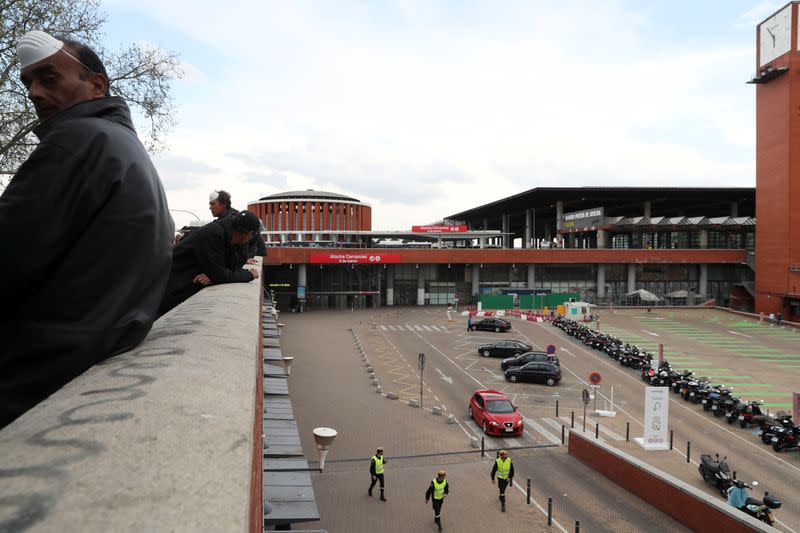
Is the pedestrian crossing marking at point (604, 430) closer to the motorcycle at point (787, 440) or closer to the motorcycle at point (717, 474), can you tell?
the motorcycle at point (717, 474)

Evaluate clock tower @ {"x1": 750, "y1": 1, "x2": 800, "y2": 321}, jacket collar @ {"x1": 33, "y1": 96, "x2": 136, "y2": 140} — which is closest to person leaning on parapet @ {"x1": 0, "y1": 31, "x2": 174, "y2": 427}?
jacket collar @ {"x1": 33, "y1": 96, "x2": 136, "y2": 140}

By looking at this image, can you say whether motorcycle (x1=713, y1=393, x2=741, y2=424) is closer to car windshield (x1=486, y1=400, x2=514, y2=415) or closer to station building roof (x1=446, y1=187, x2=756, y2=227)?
car windshield (x1=486, y1=400, x2=514, y2=415)

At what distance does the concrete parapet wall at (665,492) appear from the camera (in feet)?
37.1

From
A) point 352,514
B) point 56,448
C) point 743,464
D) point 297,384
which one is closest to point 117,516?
point 56,448

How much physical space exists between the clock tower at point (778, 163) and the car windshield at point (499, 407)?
44376mm

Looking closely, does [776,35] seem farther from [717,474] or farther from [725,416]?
[717,474]

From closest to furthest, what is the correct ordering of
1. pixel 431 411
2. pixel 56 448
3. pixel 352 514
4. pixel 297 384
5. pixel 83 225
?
pixel 56 448
pixel 83 225
pixel 352 514
pixel 431 411
pixel 297 384

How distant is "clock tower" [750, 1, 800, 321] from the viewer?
50.2m

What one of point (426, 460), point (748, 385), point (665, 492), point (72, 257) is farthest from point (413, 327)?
point (72, 257)

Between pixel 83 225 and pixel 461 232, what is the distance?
64723 millimetres

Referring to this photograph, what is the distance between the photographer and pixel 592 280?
63.5 meters

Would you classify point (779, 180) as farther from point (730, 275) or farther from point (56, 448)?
point (56, 448)

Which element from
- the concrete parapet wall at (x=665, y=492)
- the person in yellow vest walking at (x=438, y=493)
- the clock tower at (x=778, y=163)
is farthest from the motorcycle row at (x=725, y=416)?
the clock tower at (x=778, y=163)

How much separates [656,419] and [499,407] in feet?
16.9
